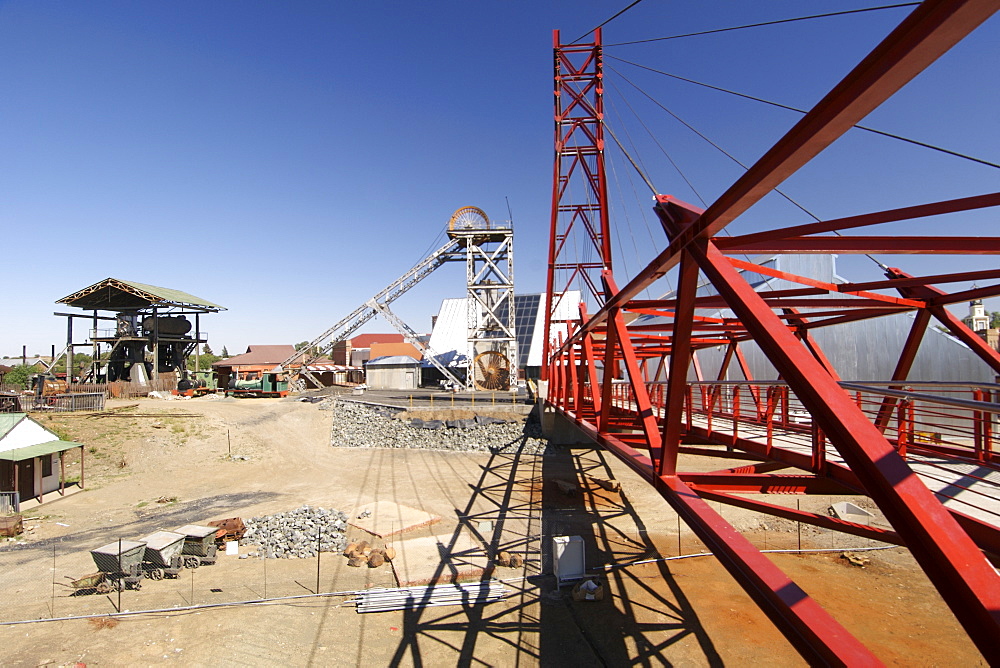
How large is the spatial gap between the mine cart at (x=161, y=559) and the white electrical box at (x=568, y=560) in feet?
31.6

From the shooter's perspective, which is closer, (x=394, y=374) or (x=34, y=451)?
(x=34, y=451)

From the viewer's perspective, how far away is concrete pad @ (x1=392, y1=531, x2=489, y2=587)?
1224 cm

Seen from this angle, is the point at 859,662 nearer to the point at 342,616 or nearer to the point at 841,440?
the point at 841,440

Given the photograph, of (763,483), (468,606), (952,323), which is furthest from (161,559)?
(952,323)

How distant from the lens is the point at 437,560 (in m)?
13.3

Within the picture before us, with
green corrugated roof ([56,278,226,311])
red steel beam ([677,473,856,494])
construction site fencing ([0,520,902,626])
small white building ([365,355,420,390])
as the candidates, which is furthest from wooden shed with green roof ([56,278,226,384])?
red steel beam ([677,473,856,494])

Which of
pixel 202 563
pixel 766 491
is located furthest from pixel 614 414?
pixel 202 563

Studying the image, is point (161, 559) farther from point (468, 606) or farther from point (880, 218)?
point (880, 218)

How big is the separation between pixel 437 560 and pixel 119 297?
137 ft

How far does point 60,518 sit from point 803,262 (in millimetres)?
31406

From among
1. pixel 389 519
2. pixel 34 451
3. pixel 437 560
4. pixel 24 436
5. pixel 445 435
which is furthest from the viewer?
pixel 445 435

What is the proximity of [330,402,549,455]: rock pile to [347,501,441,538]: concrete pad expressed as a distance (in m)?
11.3

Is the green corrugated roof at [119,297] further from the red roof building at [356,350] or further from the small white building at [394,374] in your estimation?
the red roof building at [356,350]

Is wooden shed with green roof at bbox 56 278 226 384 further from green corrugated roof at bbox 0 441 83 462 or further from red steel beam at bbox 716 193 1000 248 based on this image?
red steel beam at bbox 716 193 1000 248
